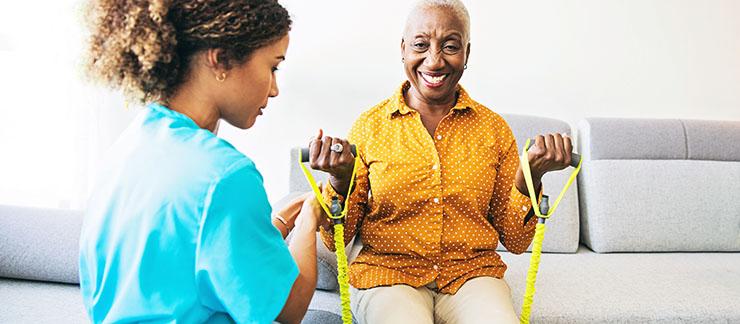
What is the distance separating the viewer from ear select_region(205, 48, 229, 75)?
981 millimetres

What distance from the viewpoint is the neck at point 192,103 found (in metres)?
1.01

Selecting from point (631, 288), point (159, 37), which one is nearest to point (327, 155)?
point (159, 37)

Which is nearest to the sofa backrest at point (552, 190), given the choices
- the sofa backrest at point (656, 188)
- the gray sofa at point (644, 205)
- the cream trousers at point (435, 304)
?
the gray sofa at point (644, 205)

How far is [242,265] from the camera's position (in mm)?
Answer: 864

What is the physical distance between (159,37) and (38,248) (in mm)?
1203

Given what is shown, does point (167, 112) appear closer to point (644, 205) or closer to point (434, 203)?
point (434, 203)

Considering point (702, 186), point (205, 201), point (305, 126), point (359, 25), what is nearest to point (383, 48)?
point (359, 25)

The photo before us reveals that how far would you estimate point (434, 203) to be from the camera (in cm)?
Answer: 147

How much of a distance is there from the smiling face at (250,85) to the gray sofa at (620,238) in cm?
75

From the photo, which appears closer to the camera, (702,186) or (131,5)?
(131,5)

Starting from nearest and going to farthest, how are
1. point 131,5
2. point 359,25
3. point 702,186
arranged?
point 131,5
point 702,186
point 359,25

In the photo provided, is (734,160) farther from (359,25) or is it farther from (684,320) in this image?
(359,25)

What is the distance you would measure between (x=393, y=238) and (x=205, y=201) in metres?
0.72

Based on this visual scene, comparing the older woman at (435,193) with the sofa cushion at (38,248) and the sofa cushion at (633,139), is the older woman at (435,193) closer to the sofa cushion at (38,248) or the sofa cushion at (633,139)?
the sofa cushion at (38,248)
